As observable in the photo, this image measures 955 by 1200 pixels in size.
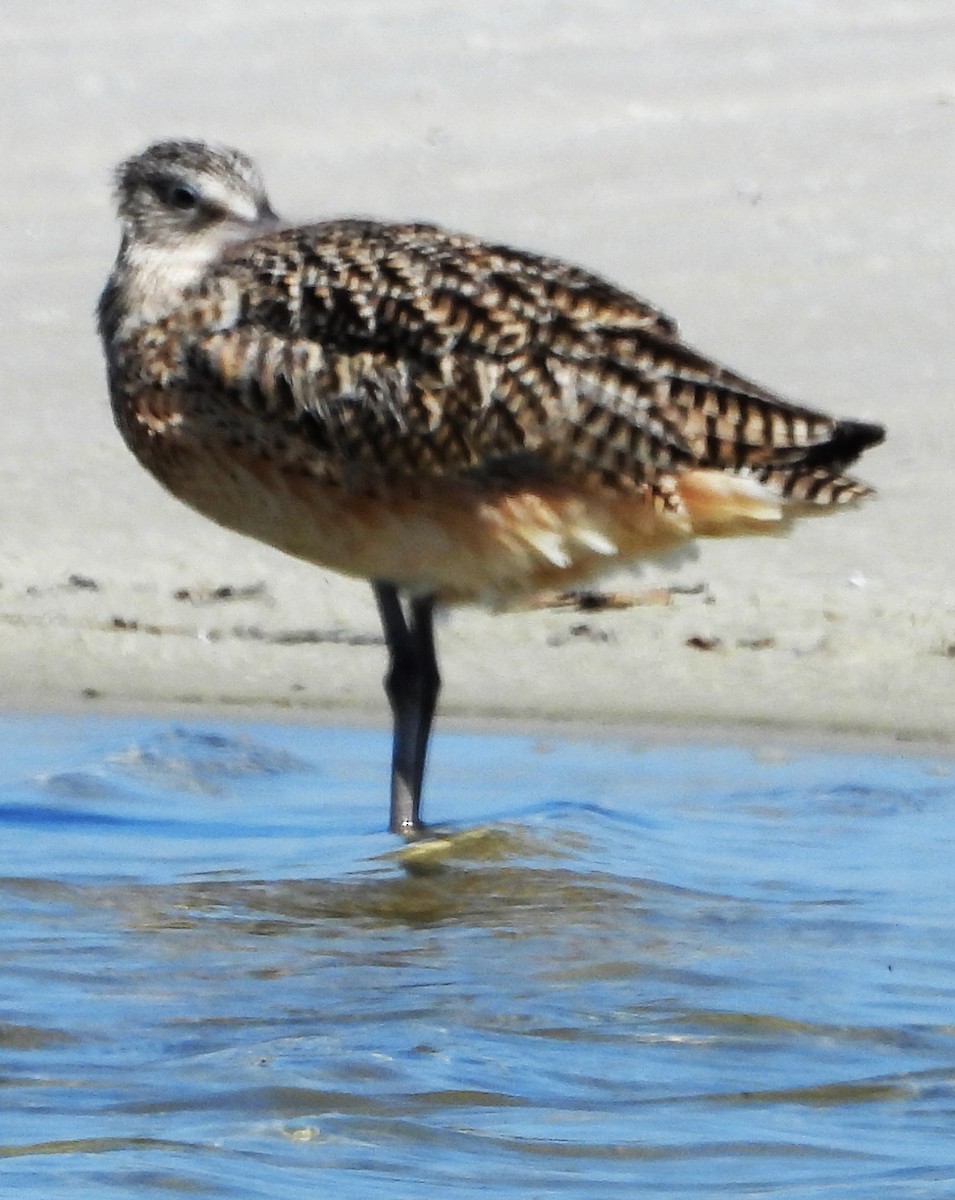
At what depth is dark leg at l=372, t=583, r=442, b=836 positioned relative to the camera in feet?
20.9

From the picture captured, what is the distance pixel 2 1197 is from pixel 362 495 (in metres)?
2.43

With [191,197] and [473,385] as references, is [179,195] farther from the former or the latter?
[473,385]

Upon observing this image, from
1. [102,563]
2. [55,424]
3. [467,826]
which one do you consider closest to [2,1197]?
[467,826]

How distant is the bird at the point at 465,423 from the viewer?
6.01 meters

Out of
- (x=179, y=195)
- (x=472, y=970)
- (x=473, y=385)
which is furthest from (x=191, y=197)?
(x=472, y=970)

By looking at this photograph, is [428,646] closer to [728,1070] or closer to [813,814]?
[813,814]

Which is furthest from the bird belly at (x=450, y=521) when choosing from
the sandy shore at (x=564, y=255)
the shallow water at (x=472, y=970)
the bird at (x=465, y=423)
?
the shallow water at (x=472, y=970)

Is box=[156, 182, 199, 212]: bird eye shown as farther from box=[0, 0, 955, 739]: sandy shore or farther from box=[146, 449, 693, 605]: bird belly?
box=[0, 0, 955, 739]: sandy shore

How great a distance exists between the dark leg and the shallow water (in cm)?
18

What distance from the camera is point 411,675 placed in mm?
6484

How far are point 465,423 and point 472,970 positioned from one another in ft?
4.44

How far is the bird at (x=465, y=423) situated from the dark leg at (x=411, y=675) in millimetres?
287

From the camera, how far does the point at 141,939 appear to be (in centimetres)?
529

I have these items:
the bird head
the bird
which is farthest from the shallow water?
the bird head
